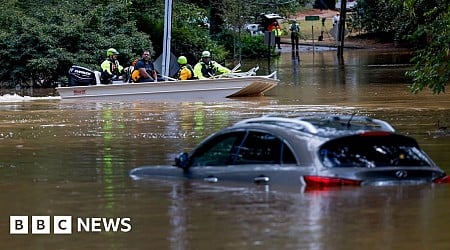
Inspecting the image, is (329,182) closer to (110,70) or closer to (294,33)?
(110,70)

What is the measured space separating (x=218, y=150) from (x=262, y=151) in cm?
74

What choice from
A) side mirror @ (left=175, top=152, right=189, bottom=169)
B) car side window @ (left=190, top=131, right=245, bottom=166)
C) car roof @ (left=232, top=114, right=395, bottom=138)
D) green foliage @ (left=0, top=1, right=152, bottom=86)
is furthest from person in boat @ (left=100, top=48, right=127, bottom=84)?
car roof @ (left=232, top=114, right=395, bottom=138)

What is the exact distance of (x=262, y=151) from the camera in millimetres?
11148

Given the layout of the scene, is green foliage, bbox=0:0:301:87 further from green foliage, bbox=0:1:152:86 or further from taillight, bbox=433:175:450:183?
taillight, bbox=433:175:450:183

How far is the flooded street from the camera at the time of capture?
960 centimetres

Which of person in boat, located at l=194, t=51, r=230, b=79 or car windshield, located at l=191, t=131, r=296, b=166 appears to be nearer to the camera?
car windshield, located at l=191, t=131, r=296, b=166

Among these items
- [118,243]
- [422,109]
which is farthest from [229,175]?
[422,109]

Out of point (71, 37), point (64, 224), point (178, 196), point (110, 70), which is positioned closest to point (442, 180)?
point (178, 196)

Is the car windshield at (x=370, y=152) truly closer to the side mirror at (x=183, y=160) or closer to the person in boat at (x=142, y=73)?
the side mirror at (x=183, y=160)

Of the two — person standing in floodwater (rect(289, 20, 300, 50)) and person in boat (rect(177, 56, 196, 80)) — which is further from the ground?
person standing in floodwater (rect(289, 20, 300, 50))

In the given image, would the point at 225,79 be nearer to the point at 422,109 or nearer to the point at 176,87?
the point at 176,87

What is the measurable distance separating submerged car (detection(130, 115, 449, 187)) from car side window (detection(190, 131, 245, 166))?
0.01m

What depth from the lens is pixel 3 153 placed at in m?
17.8

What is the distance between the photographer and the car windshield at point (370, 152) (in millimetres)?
10555
